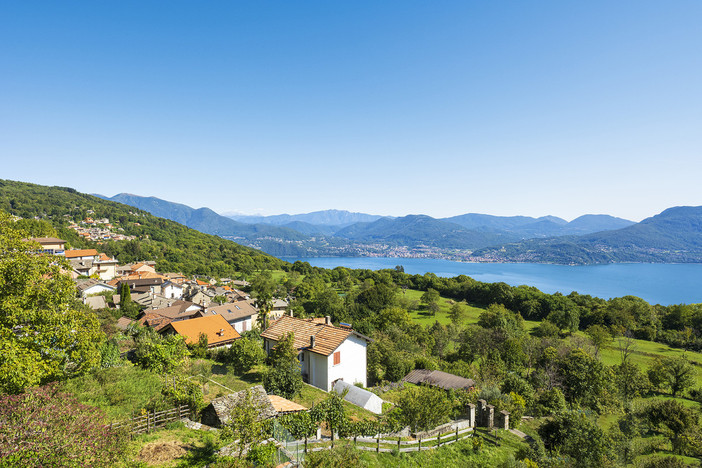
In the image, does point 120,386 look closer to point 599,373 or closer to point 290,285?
point 599,373

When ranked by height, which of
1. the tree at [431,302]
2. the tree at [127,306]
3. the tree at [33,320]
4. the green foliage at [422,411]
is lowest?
the tree at [431,302]

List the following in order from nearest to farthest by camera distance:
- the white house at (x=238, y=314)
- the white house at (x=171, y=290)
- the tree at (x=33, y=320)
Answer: the tree at (x=33, y=320)
the white house at (x=238, y=314)
the white house at (x=171, y=290)

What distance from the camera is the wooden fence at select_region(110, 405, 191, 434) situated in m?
11.4

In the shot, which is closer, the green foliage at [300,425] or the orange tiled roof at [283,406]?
the green foliage at [300,425]

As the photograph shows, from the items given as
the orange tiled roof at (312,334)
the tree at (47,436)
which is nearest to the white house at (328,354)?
the orange tiled roof at (312,334)

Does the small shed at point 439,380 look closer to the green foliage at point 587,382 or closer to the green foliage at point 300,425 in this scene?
the green foliage at point 587,382

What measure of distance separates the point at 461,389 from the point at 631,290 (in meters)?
150

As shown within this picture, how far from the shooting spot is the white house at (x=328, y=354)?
79.3ft

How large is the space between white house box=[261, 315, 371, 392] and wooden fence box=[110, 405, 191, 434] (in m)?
11.0

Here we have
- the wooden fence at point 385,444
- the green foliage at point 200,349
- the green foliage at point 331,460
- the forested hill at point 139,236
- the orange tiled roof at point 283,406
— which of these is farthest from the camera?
the forested hill at point 139,236

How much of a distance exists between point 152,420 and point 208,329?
880 inches

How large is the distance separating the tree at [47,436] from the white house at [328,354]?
16859mm

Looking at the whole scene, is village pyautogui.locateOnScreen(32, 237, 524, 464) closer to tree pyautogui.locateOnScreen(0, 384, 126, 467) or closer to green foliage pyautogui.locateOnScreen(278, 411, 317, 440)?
green foliage pyautogui.locateOnScreen(278, 411, 317, 440)

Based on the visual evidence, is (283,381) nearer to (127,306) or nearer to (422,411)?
(422,411)
